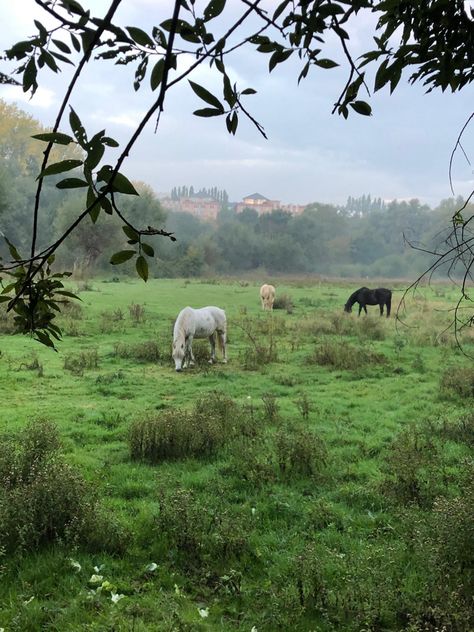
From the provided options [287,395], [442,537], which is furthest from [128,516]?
[287,395]

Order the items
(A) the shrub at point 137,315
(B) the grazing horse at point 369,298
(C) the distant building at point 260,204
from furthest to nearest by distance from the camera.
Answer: (C) the distant building at point 260,204
(B) the grazing horse at point 369,298
(A) the shrub at point 137,315

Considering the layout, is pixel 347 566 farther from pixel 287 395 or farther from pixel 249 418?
pixel 287 395

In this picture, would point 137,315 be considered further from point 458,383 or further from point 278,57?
point 278,57

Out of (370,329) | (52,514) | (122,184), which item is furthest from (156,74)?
(370,329)

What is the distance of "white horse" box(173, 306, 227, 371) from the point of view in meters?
10.8

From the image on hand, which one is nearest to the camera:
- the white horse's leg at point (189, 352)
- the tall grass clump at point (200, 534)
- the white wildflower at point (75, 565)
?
the white wildflower at point (75, 565)

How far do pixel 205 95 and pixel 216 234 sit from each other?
5738 centimetres

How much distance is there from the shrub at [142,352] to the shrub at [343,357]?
11.3 feet

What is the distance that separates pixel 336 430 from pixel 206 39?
6278 millimetres

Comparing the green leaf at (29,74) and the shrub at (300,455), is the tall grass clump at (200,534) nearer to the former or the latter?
the shrub at (300,455)

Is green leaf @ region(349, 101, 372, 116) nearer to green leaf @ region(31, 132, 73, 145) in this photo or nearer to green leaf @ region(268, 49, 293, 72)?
green leaf @ region(268, 49, 293, 72)

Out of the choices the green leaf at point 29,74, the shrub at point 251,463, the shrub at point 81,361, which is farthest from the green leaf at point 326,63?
the shrub at point 81,361

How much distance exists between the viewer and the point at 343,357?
11.3 meters

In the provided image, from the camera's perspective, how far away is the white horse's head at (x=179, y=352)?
10.6 meters
